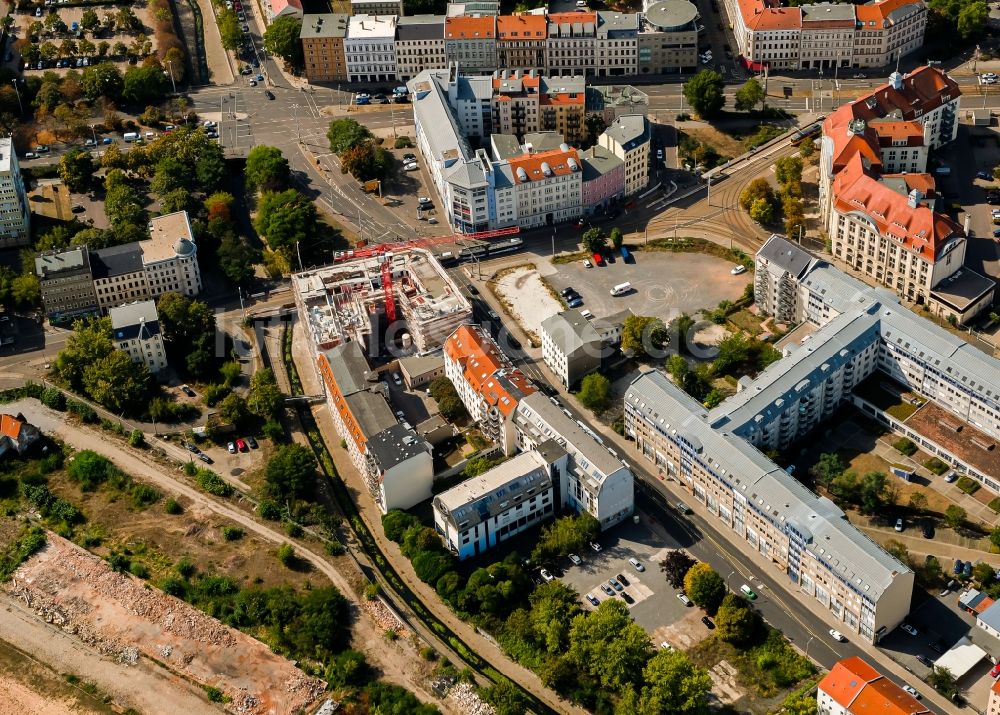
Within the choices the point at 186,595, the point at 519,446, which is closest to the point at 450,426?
the point at 519,446

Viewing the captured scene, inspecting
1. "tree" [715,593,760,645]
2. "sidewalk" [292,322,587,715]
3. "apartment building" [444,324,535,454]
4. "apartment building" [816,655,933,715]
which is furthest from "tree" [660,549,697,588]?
"apartment building" [444,324,535,454]

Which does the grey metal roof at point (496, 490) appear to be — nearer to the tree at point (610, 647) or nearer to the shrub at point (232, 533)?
the tree at point (610, 647)

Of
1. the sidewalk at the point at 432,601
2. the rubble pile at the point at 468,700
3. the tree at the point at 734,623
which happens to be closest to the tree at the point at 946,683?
the tree at the point at 734,623

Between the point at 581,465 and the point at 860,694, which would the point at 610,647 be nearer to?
the point at 581,465

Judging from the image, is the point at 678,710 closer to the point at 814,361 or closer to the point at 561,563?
the point at 561,563

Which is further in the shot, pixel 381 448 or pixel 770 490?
pixel 381 448

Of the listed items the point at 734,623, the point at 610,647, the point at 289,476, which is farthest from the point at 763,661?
the point at 289,476
